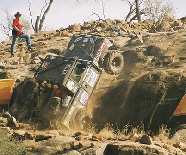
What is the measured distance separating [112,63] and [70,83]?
10.6 feet

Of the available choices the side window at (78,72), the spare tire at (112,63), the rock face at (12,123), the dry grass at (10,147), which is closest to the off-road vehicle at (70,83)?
the side window at (78,72)

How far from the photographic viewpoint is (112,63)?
13.6m

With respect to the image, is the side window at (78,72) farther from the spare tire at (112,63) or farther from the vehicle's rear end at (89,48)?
the spare tire at (112,63)

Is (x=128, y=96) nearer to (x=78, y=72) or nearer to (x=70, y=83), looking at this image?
(x=78, y=72)

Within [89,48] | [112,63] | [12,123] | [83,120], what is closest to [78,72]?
[89,48]

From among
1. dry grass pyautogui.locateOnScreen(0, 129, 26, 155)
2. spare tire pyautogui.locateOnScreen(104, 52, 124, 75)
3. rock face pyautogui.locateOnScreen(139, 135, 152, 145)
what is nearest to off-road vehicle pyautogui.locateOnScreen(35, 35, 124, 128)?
spare tire pyautogui.locateOnScreen(104, 52, 124, 75)

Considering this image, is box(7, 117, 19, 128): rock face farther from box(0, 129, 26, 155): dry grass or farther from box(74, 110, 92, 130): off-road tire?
box(0, 129, 26, 155): dry grass

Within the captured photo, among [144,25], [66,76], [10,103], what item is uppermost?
[144,25]

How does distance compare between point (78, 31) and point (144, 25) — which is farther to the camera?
point (144, 25)

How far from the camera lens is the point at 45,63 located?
39.1ft

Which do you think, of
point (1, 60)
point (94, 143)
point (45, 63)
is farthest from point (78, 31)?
point (94, 143)

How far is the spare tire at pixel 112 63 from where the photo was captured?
13.0 metres

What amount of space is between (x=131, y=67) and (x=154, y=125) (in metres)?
4.47

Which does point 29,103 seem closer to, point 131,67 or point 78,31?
point 131,67
